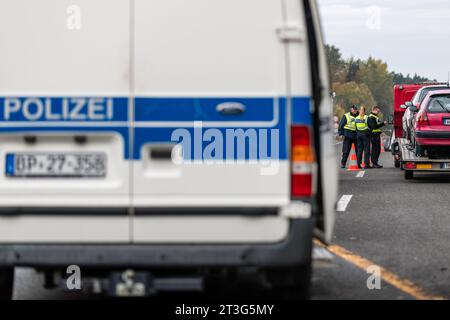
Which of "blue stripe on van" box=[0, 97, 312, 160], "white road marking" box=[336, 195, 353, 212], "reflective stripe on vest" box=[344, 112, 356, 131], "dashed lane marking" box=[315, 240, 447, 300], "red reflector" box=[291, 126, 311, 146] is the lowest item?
"dashed lane marking" box=[315, 240, 447, 300]

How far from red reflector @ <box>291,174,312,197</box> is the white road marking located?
344 inches

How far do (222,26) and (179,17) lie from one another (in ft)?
0.79

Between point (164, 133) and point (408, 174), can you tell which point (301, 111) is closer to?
point (164, 133)

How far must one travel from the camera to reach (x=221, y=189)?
6070mm

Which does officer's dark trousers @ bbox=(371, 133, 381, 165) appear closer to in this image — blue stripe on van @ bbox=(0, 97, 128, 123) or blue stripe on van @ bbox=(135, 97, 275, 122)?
blue stripe on van @ bbox=(135, 97, 275, 122)

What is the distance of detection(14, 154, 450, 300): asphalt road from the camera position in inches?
314

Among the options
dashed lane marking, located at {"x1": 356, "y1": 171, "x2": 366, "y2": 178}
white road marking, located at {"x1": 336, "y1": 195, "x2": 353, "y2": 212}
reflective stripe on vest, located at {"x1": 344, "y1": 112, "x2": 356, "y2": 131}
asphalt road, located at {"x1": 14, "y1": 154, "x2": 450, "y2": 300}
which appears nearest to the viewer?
asphalt road, located at {"x1": 14, "y1": 154, "x2": 450, "y2": 300}

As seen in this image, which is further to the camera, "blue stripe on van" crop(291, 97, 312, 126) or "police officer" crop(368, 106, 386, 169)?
"police officer" crop(368, 106, 386, 169)

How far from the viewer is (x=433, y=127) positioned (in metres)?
21.1

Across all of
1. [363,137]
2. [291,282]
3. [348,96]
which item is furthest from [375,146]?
[348,96]

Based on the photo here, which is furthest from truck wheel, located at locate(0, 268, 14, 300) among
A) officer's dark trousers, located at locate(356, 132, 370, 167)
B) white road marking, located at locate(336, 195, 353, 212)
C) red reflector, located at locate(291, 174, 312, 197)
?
officer's dark trousers, located at locate(356, 132, 370, 167)

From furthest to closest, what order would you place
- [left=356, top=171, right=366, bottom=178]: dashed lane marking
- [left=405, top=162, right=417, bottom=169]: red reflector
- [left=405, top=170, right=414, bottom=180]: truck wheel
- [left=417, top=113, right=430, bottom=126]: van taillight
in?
[left=356, top=171, right=366, bottom=178]: dashed lane marking < [left=405, top=170, right=414, bottom=180]: truck wheel < [left=405, top=162, right=417, bottom=169]: red reflector < [left=417, top=113, right=430, bottom=126]: van taillight
